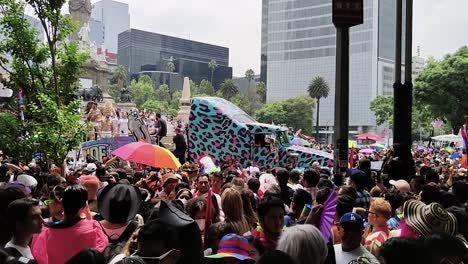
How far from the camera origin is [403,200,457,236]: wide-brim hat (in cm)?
464

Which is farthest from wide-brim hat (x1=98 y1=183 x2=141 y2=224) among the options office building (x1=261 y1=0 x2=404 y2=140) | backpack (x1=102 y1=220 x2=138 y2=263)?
office building (x1=261 y1=0 x2=404 y2=140)

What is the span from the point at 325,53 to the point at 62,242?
135 m

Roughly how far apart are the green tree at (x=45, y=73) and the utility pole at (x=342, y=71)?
5.45 m

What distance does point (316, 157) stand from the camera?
2300 centimetres

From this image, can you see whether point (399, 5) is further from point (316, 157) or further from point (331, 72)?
point (331, 72)

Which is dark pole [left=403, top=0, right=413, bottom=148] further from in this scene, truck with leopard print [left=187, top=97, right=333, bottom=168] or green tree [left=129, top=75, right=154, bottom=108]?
green tree [left=129, top=75, right=154, bottom=108]

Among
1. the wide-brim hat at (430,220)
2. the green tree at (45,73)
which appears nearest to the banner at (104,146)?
the green tree at (45,73)

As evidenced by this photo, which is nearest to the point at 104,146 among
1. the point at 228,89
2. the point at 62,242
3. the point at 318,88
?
the point at 62,242

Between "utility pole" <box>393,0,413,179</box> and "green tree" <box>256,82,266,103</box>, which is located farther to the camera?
"green tree" <box>256,82,266,103</box>

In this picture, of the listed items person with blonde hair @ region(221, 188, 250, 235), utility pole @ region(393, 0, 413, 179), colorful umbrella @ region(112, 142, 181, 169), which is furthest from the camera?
utility pole @ region(393, 0, 413, 179)

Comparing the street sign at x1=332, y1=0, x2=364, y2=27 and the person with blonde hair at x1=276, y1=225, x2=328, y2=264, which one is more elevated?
the street sign at x1=332, y1=0, x2=364, y2=27

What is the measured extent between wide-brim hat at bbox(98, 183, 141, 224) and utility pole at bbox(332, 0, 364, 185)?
247 inches

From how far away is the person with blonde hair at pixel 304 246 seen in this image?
3.77 meters

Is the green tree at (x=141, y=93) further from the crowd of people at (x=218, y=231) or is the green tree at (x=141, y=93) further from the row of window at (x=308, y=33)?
the crowd of people at (x=218, y=231)
